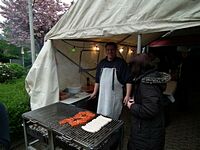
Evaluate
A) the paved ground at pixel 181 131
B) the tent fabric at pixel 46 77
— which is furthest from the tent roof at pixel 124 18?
the paved ground at pixel 181 131

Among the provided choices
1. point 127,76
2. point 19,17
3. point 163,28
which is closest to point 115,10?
point 163,28

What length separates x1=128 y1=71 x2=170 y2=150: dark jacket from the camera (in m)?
1.74

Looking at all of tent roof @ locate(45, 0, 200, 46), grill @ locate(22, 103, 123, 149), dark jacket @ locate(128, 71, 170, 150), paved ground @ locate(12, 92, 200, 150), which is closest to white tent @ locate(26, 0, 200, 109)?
tent roof @ locate(45, 0, 200, 46)

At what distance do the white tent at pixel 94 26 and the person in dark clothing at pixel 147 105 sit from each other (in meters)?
0.50

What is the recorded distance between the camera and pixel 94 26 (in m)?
2.54

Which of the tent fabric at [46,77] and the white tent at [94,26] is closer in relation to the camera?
the white tent at [94,26]

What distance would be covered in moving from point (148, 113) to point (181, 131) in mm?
2771

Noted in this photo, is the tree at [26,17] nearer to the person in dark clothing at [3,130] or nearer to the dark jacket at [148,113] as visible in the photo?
the person in dark clothing at [3,130]

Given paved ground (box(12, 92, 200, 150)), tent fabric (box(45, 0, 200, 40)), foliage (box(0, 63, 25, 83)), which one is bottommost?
paved ground (box(12, 92, 200, 150))

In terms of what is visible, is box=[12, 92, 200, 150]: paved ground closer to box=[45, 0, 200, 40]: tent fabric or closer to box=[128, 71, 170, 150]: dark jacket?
box=[128, 71, 170, 150]: dark jacket

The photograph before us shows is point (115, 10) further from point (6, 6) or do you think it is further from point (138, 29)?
point (6, 6)

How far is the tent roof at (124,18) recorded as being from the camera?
1.78 m

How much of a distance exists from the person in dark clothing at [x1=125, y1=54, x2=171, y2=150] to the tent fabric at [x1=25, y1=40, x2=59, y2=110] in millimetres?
1834

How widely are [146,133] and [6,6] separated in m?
13.5
